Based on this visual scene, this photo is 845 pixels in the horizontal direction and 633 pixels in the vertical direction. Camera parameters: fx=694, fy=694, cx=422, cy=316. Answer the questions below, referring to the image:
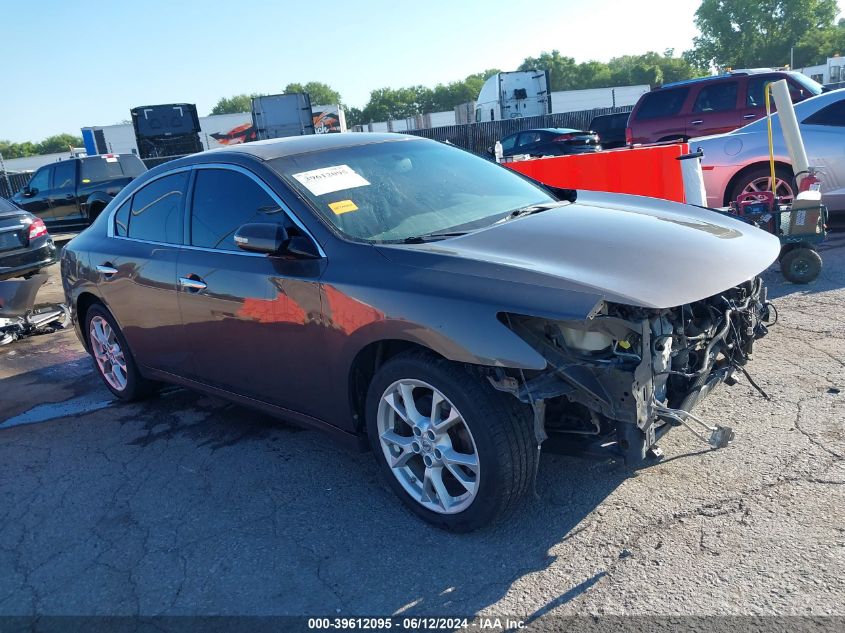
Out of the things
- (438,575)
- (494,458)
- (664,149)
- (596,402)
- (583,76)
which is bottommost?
(438,575)

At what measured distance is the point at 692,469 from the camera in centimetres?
335

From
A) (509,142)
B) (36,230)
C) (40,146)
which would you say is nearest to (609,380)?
(36,230)

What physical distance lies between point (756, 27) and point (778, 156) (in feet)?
316

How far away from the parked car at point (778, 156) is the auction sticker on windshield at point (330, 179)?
5.77 metres

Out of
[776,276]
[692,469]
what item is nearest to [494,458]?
[692,469]

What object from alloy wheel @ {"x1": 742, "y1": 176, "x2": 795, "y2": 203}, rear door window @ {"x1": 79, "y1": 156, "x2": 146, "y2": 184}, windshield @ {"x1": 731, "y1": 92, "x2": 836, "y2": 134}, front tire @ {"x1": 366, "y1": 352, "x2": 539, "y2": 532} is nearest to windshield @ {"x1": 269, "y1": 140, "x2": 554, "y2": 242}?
front tire @ {"x1": 366, "y1": 352, "x2": 539, "y2": 532}

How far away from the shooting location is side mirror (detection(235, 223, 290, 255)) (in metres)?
3.30

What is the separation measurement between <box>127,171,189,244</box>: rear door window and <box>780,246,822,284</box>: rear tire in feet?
16.8

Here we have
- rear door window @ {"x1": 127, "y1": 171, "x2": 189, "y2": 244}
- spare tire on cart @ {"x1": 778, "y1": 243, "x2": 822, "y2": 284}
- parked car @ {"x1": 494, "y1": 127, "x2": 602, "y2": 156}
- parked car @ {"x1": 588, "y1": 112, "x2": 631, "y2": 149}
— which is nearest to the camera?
rear door window @ {"x1": 127, "y1": 171, "x2": 189, "y2": 244}

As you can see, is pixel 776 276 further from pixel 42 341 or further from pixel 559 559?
pixel 42 341

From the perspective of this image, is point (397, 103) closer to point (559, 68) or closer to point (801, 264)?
point (559, 68)

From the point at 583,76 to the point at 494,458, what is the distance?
126m

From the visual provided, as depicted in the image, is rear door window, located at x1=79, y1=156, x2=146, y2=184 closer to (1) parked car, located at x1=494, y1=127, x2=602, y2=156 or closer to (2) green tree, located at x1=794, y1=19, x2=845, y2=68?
(1) parked car, located at x1=494, y1=127, x2=602, y2=156

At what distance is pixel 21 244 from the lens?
989cm
